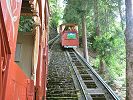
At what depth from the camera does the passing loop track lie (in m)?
9.79

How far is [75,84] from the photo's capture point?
37.0 ft

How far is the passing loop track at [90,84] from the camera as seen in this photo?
979 cm

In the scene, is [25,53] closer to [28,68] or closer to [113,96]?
[28,68]

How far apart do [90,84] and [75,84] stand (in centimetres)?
80

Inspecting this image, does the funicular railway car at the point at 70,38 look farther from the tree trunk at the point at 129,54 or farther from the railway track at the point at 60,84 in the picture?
the tree trunk at the point at 129,54

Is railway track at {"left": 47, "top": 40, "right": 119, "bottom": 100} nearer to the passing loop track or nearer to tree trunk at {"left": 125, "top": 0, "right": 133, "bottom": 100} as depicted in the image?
the passing loop track

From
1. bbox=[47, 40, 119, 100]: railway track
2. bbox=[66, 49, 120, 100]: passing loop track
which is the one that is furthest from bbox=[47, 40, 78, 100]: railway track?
bbox=[66, 49, 120, 100]: passing loop track

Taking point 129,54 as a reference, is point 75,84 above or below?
below

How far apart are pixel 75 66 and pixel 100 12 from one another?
6966 millimetres

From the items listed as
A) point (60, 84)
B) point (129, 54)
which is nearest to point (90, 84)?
point (60, 84)

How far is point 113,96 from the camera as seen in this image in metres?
9.44

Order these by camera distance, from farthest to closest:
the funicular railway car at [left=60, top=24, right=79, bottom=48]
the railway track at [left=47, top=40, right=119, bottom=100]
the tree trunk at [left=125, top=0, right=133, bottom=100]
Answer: the funicular railway car at [left=60, top=24, right=79, bottom=48] < the railway track at [left=47, top=40, right=119, bottom=100] < the tree trunk at [left=125, top=0, right=133, bottom=100]

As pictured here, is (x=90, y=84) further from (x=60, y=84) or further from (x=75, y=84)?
(x=60, y=84)

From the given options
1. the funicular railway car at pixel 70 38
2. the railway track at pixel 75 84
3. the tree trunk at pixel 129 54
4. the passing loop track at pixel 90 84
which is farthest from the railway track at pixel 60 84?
the funicular railway car at pixel 70 38
